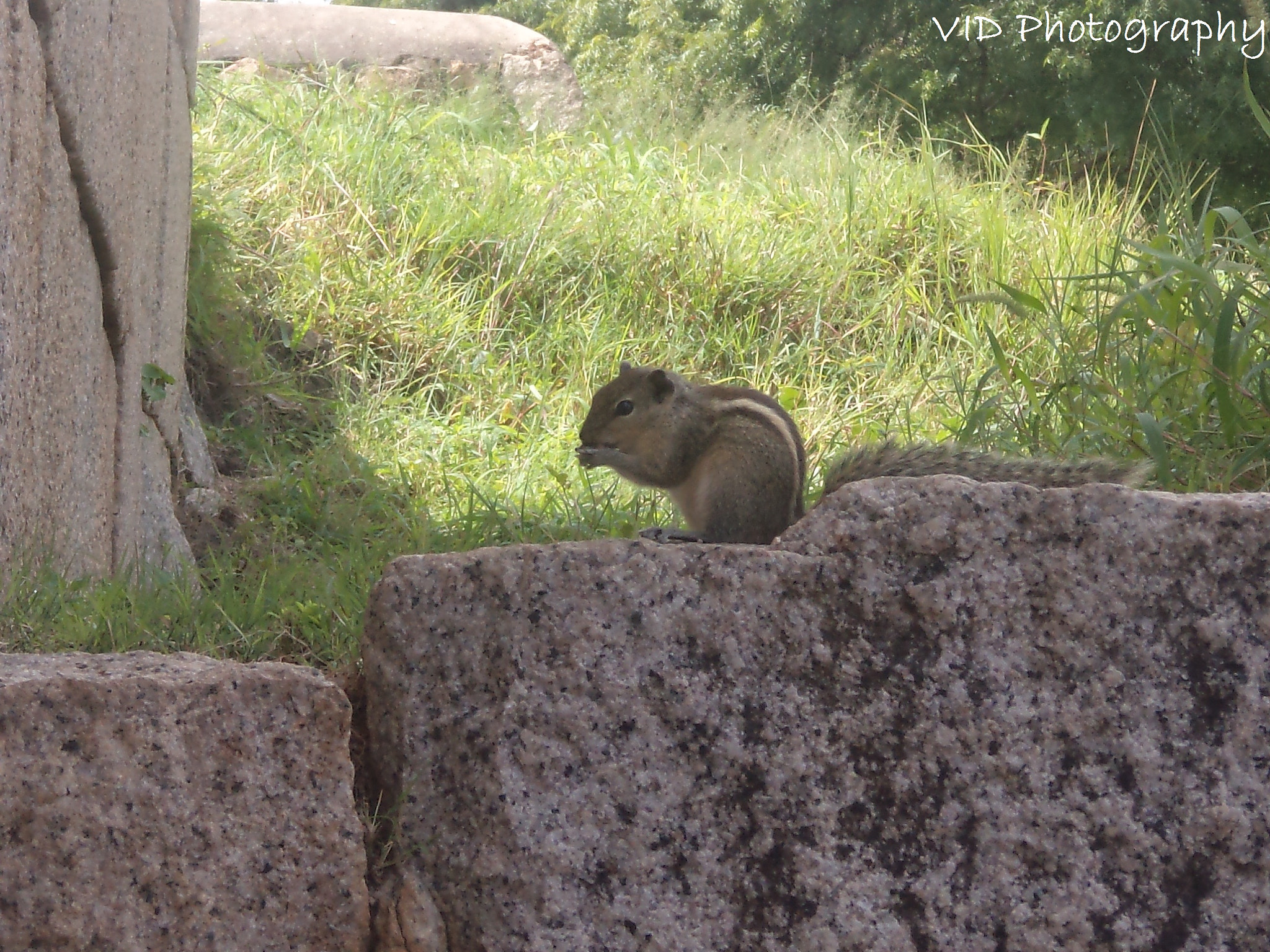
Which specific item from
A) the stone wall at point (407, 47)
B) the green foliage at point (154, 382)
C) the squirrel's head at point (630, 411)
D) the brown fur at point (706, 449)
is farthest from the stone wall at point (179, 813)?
the stone wall at point (407, 47)

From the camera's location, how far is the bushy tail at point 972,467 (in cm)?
235

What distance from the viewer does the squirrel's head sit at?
10.8ft

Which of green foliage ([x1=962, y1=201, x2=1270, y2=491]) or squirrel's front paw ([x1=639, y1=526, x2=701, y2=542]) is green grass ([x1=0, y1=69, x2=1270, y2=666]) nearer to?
green foliage ([x1=962, y1=201, x2=1270, y2=491])

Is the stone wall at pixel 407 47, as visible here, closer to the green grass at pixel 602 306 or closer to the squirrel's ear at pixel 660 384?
the green grass at pixel 602 306

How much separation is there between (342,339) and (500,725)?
474 centimetres

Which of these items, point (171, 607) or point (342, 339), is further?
point (342, 339)

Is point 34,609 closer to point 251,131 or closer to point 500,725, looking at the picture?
point 500,725

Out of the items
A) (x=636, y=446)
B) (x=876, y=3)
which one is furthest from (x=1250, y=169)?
(x=636, y=446)

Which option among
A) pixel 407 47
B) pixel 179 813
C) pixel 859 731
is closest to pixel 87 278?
pixel 179 813

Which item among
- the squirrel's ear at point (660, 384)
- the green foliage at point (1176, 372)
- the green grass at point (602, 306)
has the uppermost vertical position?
the green foliage at point (1176, 372)

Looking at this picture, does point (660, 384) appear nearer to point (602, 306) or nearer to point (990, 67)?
point (602, 306)

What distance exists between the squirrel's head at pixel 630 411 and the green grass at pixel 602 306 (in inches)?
9.7

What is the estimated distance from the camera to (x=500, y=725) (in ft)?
5.95

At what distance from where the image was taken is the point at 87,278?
307 cm
